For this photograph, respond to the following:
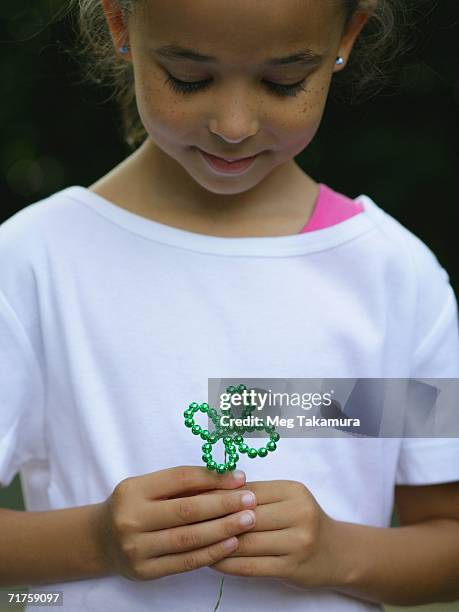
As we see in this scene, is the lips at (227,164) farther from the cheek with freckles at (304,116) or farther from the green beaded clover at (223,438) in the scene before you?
the green beaded clover at (223,438)

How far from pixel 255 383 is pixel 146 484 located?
0.24m

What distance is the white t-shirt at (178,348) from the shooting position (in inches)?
58.8

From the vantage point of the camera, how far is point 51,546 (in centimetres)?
146

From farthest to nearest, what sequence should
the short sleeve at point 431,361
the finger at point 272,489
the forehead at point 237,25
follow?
1. the short sleeve at point 431,361
2. the finger at point 272,489
3. the forehead at point 237,25

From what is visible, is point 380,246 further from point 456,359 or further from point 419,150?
point 419,150

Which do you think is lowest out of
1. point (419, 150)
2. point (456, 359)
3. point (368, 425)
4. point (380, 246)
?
point (368, 425)

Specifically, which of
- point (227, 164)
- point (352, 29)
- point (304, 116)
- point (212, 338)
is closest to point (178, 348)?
point (212, 338)

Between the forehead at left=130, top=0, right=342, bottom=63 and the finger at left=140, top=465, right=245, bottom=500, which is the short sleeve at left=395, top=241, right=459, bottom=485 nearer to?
the finger at left=140, top=465, right=245, bottom=500

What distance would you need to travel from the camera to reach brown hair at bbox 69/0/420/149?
1676mm

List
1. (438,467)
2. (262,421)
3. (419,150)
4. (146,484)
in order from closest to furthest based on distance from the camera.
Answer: (146,484) < (262,421) < (438,467) < (419,150)

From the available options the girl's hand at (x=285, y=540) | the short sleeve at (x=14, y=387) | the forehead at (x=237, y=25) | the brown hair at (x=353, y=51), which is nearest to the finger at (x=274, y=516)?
the girl's hand at (x=285, y=540)

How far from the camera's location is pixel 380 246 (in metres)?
1.63

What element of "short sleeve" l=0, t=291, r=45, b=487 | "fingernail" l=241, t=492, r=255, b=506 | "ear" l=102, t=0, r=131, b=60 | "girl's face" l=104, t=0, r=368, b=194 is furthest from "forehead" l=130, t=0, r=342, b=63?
"fingernail" l=241, t=492, r=255, b=506

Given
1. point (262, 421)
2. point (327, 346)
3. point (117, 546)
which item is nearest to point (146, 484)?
point (117, 546)
